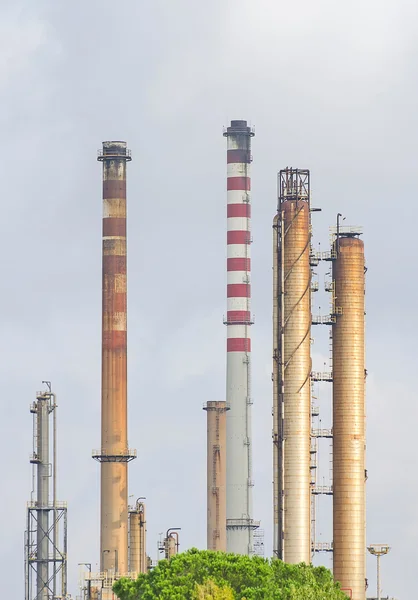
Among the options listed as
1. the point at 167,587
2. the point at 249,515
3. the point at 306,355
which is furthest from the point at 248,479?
the point at 167,587

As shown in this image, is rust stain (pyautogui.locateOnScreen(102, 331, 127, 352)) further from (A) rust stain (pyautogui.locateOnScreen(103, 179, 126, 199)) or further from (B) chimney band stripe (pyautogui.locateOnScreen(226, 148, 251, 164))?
(B) chimney band stripe (pyautogui.locateOnScreen(226, 148, 251, 164))

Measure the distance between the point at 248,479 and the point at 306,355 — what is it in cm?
1990

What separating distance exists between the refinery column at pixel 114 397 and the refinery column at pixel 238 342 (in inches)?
378

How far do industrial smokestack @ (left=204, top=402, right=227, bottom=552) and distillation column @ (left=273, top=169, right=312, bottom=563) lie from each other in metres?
21.9

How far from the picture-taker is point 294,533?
266ft

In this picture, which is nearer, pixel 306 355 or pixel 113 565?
pixel 306 355

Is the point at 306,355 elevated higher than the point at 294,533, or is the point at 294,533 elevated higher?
the point at 306,355

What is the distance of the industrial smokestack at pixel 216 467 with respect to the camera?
342 feet

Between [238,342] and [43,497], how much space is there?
14.2 metres

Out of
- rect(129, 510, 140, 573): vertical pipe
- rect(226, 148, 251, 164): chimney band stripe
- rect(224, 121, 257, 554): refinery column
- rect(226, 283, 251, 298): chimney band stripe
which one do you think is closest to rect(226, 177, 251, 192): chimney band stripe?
rect(224, 121, 257, 554): refinery column

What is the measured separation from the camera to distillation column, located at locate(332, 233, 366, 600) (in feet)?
267

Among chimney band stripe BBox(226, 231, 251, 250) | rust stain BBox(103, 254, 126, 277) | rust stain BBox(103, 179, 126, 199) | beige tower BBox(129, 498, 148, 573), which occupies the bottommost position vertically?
beige tower BBox(129, 498, 148, 573)

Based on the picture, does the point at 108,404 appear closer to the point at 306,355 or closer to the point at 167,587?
the point at 306,355

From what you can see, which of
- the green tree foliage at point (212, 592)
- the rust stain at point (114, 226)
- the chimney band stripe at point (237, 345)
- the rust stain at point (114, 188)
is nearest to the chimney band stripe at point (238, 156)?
the chimney band stripe at point (237, 345)
